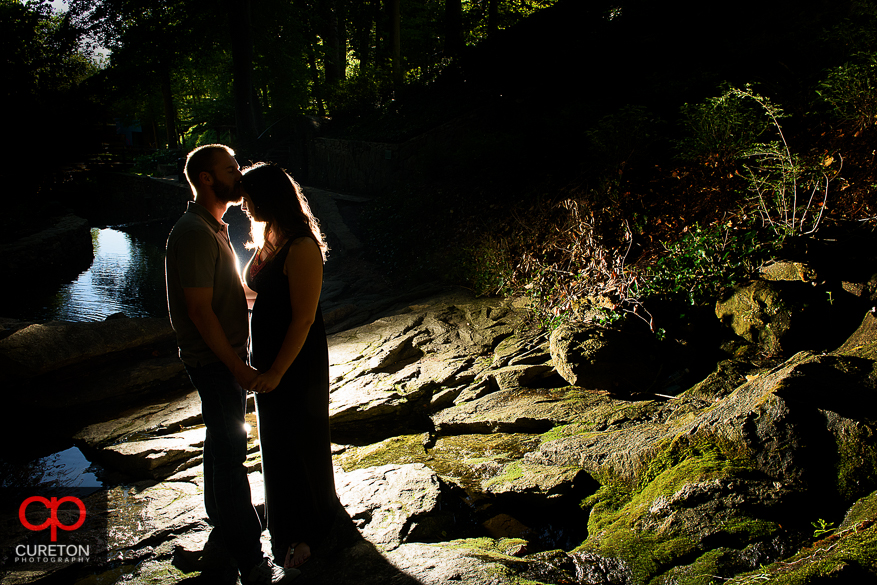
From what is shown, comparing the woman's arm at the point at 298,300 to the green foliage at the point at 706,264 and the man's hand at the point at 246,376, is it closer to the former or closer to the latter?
the man's hand at the point at 246,376

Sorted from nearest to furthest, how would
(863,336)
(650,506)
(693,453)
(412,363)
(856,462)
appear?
(856,462)
(650,506)
(693,453)
(863,336)
(412,363)

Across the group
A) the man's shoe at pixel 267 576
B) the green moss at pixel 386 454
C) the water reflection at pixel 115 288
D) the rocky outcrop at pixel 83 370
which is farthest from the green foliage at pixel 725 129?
the water reflection at pixel 115 288

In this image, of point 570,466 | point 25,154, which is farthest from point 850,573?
point 25,154

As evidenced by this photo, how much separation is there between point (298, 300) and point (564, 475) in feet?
5.85

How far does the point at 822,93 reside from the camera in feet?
17.5

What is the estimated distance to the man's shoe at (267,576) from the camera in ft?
7.68

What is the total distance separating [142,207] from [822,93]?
883 inches

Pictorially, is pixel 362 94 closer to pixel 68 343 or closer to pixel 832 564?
pixel 68 343

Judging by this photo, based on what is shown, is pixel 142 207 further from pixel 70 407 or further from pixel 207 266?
pixel 207 266

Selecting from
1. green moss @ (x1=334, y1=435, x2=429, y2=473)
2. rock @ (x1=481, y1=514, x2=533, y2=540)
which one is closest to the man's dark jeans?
green moss @ (x1=334, y1=435, x2=429, y2=473)

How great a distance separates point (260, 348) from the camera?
7.80ft

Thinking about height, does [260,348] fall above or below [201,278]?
below

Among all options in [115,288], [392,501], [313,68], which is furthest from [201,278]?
[313,68]

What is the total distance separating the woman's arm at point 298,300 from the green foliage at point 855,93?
5.23 meters
